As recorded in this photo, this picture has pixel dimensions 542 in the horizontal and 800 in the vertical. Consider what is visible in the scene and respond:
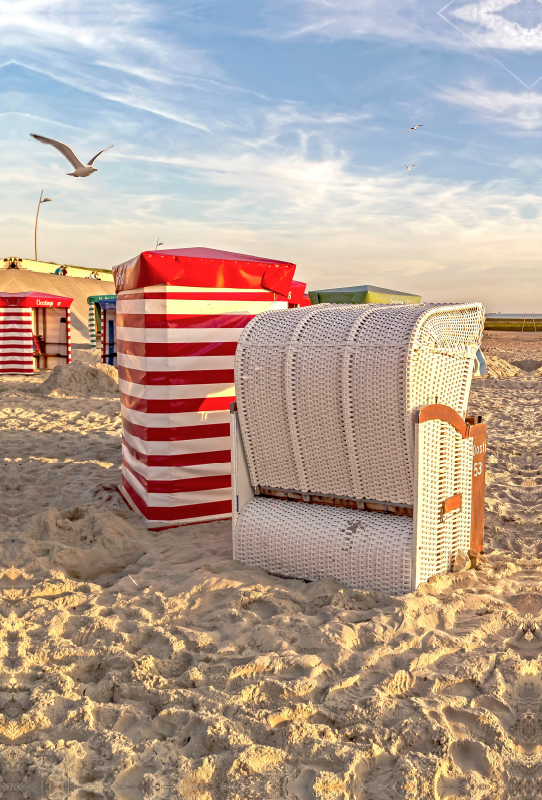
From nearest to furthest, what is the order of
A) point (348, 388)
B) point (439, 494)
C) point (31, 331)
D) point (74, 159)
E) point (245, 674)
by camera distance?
point (245, 674), point (348, 388), point (439, 494), point (74, 159), point (31, 331)

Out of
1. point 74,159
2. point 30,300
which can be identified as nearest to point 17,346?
point 30,300

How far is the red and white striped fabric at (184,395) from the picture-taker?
456cm

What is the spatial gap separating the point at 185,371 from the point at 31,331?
1340 cm

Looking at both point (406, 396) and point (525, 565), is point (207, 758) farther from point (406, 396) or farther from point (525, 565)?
point (525, 565)

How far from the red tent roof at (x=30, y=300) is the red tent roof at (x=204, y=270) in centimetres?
1196

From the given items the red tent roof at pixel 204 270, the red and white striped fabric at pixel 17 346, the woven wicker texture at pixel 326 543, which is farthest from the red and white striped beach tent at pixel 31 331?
the woven wicker texture at pixel 326 543

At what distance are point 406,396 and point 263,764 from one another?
6.16 feet

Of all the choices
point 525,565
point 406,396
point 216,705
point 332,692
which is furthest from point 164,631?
point 525,565

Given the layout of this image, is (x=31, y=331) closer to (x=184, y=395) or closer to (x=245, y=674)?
(x=184, y=395)

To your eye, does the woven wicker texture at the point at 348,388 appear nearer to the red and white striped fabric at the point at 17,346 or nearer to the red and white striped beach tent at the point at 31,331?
the red and white striped beach tent at the point at 31,331

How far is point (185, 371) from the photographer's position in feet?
15.1

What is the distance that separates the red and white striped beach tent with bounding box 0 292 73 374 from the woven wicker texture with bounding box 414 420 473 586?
46.7ft

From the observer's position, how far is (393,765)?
220 cm

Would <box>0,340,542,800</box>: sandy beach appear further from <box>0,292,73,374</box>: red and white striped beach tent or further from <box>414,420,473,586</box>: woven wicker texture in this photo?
<box>0,292,73,374</box>: red and white striped beach tent
